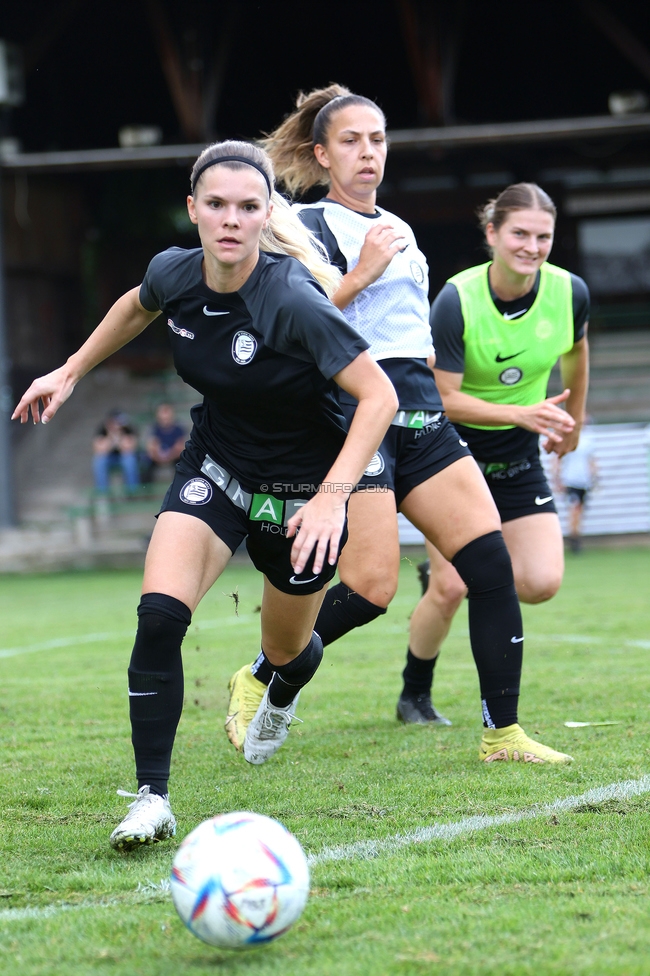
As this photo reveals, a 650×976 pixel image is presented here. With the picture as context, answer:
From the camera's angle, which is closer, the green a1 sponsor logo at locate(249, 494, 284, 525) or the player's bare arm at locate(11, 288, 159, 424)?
the green a1 sponsor logo at locate(249, 494, 284, 525)

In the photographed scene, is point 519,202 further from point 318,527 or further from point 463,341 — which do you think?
point 318,527

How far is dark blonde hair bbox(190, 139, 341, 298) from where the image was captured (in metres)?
3.25

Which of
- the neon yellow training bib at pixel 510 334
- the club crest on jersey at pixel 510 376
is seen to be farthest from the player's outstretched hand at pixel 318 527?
the club crest on jersey at pixel 510 376

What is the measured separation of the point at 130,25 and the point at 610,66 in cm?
957

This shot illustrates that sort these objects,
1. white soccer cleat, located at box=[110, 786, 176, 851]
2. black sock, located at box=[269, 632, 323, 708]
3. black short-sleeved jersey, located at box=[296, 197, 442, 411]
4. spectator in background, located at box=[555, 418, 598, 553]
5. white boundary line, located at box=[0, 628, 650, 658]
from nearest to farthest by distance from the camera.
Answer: white soccer cleat, located at box=[110, 786, 176, 851] < black sock, located at box=[269, 632, 323, 708] < black short-sleeved jersey, located at box=[296, 197, 442, 411] < white boundary line, located at box=[0, 628, 650, 658] < spectator in background, located at box=[555, 418, 598, 553]

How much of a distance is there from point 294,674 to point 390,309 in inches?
54.4

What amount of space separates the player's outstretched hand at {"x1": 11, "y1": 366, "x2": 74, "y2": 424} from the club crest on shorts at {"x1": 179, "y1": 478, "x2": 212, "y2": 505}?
1.52ft

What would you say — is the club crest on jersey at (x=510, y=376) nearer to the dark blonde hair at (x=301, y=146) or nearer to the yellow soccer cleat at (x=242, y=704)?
the dark blonde hair at (x=301, y=146)

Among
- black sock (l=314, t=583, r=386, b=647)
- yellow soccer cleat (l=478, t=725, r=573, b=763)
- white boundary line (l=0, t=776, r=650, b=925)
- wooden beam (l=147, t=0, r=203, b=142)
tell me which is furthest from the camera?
wooden beam (l=147, t=0, r=203, b=142)

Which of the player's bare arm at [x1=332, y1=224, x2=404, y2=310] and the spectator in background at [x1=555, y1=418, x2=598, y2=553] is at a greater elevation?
the player's bare arm at [x1=332, y1=224, x2=404, y2=310]

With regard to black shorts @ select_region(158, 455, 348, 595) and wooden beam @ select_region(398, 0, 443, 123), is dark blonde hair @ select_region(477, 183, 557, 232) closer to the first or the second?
black shorts @ select_region(158, 455, 348, 595)

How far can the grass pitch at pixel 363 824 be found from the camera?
2311 mm

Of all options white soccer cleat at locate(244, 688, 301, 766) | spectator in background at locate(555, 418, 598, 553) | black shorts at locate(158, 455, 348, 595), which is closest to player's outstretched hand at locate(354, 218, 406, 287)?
black shorts at locate(158, 455, 348, 595)

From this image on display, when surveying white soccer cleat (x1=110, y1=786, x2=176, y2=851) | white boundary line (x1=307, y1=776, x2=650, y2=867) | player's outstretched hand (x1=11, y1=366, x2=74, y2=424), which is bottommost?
white boundary line (x1=307, y1=776, x2=650, y2=867)
